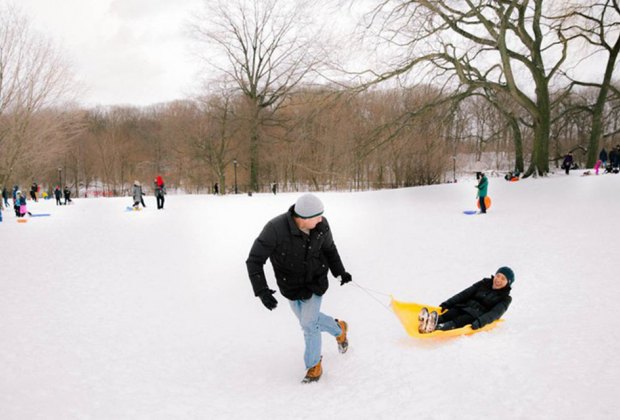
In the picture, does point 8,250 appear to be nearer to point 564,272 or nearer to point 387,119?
point 564,272

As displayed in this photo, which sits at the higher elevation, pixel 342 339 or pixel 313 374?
pixel 342 339

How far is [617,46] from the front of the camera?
20562 millimetres

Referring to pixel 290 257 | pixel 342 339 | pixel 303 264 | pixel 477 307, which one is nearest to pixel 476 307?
pixel 477 307

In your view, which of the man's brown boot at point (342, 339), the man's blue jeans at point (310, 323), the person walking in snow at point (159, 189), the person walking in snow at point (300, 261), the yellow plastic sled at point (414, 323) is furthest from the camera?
the person walking in snow at point (159, 189)

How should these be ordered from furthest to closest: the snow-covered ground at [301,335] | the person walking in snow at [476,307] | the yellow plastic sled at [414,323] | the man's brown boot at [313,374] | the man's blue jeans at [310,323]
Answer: the person walking in snow at [476,307] < the yellow plastic sled at [414,323] < the man's brown boot at [313,374] < the man's blue jeans at [310,323] < the snow-covered ground at [301,335]

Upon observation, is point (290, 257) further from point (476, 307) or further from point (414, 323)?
point (476, 307)

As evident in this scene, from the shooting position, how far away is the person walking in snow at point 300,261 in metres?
3.64

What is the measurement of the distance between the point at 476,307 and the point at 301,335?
2110 mm

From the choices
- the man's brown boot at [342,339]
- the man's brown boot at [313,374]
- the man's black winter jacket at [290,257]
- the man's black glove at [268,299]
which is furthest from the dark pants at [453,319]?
the man's black glove at [268,299]

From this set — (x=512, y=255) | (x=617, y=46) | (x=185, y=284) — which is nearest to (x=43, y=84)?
(x=185, y=284)

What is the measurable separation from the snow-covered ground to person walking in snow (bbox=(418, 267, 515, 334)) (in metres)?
0.19

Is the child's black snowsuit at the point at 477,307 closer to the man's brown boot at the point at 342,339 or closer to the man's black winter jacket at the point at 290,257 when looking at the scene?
the man's brown boot at the point at 342,339

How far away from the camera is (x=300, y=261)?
3736 mm

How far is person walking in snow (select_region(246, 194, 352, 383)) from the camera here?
364cm
